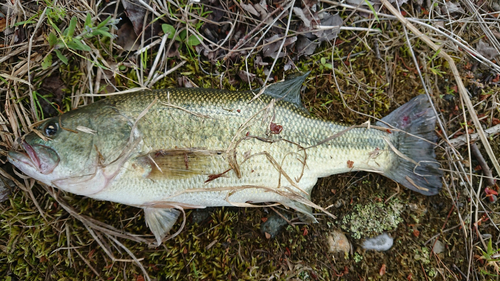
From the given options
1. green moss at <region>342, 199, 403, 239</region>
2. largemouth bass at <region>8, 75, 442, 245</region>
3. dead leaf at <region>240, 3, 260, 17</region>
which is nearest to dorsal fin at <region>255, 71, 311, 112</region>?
largemouth bass at <region>8, 75, 442, 245</region>

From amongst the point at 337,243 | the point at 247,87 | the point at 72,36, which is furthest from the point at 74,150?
the point at 337,243

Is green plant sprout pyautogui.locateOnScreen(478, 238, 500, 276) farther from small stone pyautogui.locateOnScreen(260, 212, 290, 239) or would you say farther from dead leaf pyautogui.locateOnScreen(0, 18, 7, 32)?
dead leaf pyautogui.locateOnScreen(0, 18, 7, 32)

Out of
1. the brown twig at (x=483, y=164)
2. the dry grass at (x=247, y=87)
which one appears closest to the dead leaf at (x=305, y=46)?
the dry grass at (x=247, y=87)

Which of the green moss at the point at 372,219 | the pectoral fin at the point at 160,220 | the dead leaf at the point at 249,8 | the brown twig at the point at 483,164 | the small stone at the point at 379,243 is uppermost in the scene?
the dead leaf at the point at 249,8

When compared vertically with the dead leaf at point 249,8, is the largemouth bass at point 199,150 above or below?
below

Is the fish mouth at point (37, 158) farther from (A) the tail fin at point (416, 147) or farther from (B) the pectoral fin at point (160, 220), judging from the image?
(A) the tail fin at point (416, 147)
